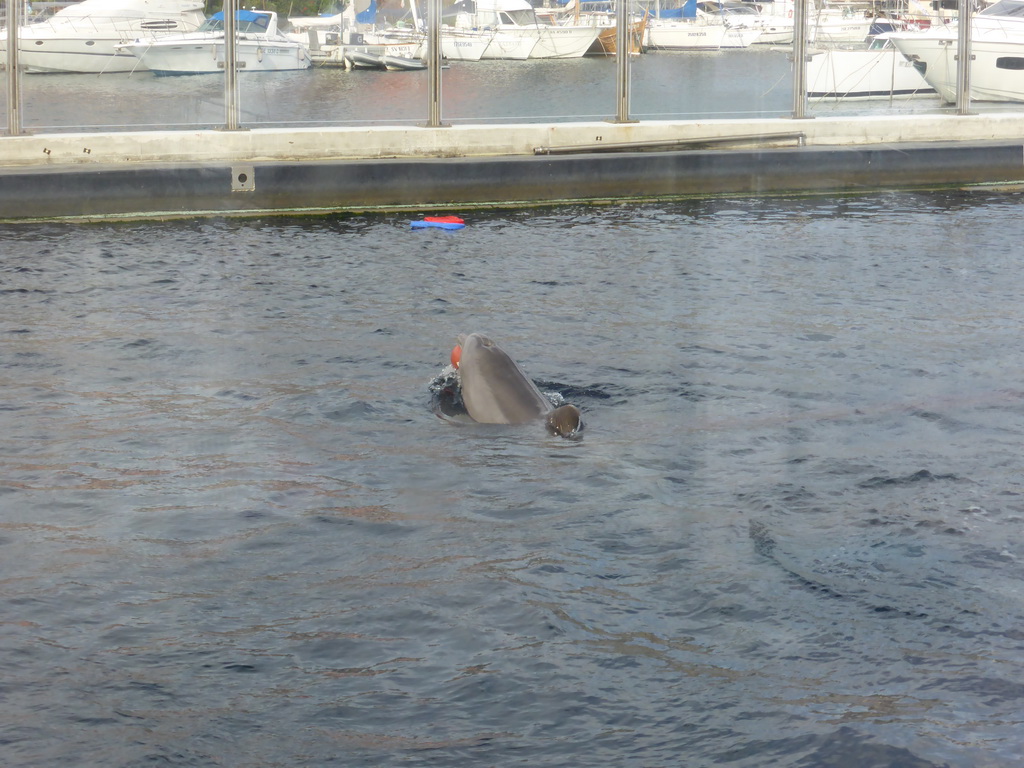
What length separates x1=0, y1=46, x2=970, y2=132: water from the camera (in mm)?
16984

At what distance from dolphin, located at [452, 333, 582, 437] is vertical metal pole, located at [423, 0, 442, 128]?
9859 millimetres

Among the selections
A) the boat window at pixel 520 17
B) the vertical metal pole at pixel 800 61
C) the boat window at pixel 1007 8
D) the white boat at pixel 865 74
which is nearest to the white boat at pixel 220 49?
the boat window at pixel 520 17

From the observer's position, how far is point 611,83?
61.0ft

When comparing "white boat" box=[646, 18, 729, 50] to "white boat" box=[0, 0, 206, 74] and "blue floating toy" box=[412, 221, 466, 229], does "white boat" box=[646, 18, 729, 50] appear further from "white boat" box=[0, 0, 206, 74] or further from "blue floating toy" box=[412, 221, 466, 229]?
"white boat" box=[0, 0, 206, 74]

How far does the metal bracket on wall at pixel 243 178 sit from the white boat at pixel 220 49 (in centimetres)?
171

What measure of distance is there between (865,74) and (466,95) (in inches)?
→ 237

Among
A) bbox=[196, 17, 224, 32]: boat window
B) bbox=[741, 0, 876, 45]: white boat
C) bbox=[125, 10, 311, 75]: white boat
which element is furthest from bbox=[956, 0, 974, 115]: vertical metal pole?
bbox=[196, 17, 224, 32]: boat window

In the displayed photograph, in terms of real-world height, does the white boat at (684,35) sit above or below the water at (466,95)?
above

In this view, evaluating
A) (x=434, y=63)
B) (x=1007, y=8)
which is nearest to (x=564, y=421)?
(x=434, y=63)

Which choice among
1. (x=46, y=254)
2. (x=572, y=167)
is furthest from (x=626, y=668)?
(x=572, y=167)

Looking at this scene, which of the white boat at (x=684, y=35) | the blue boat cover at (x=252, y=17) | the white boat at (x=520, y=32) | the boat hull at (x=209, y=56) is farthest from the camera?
the white boat at (x=684, y=35)

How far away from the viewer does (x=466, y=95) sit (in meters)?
18.0

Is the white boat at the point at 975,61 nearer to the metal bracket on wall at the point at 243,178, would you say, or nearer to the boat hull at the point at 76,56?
the metal bracket on wall at the point at 243,178

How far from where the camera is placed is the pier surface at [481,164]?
15.9 metres
